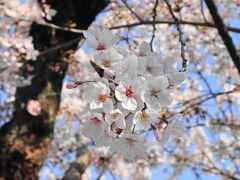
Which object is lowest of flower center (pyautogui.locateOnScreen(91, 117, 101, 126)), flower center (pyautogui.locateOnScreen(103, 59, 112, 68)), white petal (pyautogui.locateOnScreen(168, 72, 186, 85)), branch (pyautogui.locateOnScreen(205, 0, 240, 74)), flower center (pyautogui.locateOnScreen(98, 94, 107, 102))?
flower center (pyautogui.locateOnScreen(91, 117, 101, 126))

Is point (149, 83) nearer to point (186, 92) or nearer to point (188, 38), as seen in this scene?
point (188, 38)

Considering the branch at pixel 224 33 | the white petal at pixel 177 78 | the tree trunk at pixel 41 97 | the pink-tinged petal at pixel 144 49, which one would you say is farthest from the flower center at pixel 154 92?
the tree trunk at pixel 41 97

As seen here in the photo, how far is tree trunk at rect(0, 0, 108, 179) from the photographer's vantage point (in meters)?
3.65

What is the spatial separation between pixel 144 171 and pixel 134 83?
22.7ft

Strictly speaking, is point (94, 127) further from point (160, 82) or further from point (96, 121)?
point (160, 82)

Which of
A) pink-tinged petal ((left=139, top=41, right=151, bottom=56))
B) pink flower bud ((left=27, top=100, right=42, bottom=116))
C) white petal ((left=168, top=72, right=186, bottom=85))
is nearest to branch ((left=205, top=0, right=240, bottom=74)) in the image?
pink-tinged petal ((left=139, top=41, right=151, bottom=56))

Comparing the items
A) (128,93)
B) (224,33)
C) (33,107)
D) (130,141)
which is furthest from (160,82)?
(33,107)

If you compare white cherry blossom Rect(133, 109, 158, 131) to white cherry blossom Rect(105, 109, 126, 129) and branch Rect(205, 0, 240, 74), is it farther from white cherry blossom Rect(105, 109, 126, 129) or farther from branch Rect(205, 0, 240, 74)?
branch Rect(205, 0, 240, 74)

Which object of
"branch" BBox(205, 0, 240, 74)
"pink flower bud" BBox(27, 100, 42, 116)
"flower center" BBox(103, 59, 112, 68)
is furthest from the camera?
"pink flower bud" BBox(27, 100, 42, 116)

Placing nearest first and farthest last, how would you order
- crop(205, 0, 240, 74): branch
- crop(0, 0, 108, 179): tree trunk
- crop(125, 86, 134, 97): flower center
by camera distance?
crop(125, 86, 134, 97): flower center → crop(205, 0, 240, 74): branch → crop(0, 0, 108, 179): tree trunk

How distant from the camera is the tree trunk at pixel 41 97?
12.0 ft

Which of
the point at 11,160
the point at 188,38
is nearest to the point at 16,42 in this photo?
the point at 11,160

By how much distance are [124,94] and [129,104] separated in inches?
2.0

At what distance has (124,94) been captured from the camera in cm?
126
